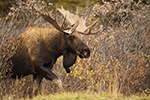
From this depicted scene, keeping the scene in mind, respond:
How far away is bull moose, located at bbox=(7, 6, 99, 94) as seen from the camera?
6141 millimetres

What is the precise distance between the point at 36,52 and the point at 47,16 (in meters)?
0.89

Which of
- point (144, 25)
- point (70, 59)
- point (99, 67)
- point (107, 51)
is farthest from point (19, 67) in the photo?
point (144, 25)

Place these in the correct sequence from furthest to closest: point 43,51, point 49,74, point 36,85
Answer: point 36,85
point 43,51
point 49,74

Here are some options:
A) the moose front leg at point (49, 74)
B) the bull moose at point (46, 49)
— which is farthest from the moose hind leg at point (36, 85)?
the moose front leg at point (49, 74)

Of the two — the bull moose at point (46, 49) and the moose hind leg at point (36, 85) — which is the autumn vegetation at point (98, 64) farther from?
the moose hind leg at point (36, 85)

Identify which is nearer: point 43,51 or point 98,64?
point 43,51

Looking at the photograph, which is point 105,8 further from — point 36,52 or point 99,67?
point 36,52

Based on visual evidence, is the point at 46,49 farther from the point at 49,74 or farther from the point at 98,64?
the point at 98,64

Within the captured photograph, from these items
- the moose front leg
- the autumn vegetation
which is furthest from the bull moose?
the autumn vegetation

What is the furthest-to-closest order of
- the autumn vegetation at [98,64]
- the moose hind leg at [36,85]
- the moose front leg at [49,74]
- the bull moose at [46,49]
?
the autumn vegetation at [98,64], the moose hind leg at [36,85], the bull moose at [46,49], the moose front leg at [49,74]

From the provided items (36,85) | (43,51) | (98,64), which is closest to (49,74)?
(43,51)

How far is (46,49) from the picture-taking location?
625cm

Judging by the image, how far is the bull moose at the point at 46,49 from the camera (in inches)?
242

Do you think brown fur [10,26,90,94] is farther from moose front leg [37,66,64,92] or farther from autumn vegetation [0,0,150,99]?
autumn vegetation [0,0,150,99]
